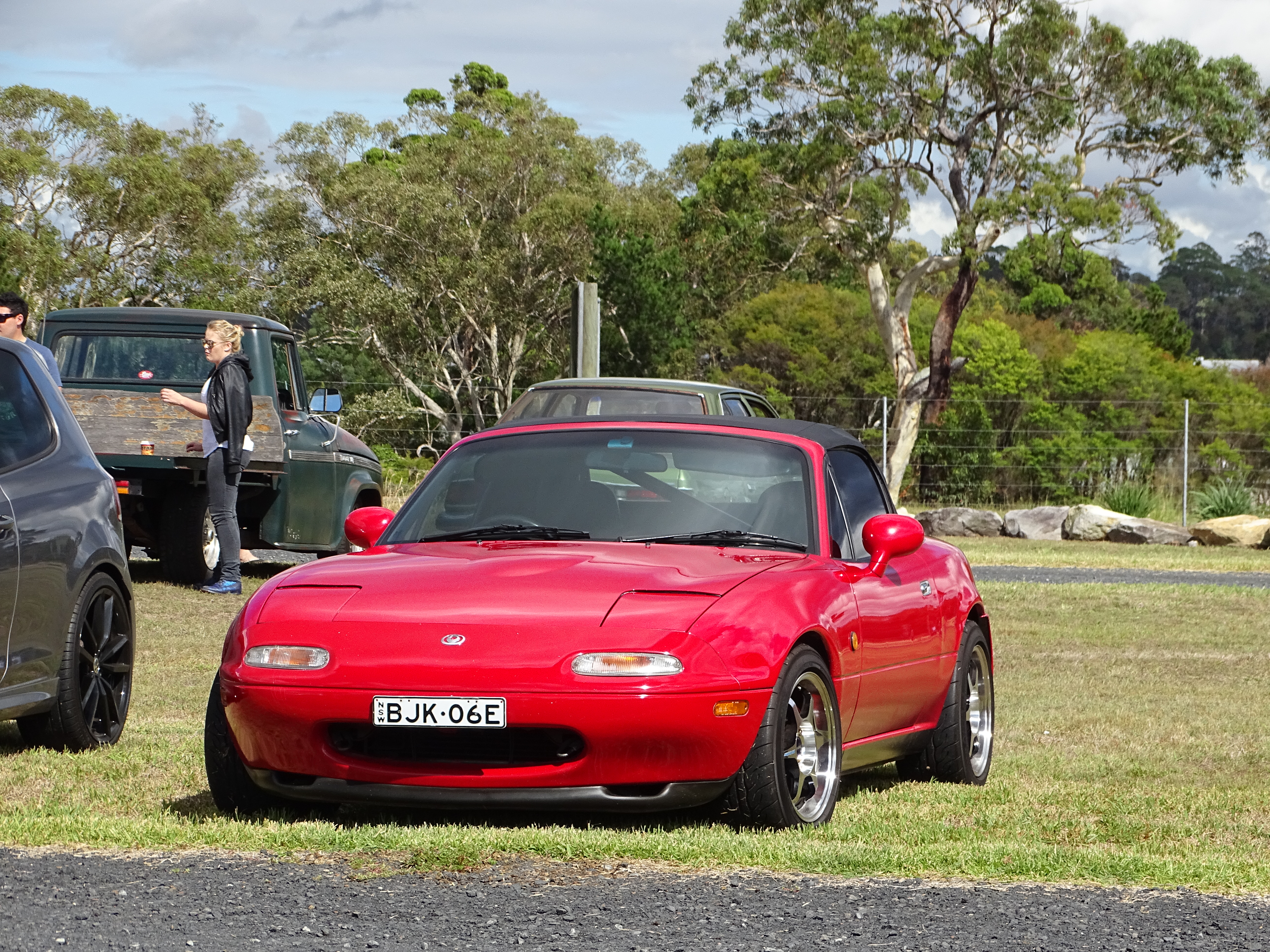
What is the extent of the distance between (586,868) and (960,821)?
6.27ft

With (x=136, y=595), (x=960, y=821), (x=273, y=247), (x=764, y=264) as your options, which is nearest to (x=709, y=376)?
(x=764, y=264)

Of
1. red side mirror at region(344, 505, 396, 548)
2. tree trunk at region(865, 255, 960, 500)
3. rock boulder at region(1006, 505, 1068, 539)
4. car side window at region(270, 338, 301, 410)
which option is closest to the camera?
red side mirror at region(344, 505, 396, 548)

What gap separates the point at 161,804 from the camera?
246 inches

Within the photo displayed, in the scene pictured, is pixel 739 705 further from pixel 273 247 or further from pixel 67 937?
pixel 273 247

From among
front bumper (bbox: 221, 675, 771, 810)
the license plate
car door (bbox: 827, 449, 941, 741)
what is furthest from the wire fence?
the license plate

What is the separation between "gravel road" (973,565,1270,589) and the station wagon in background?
577 cm

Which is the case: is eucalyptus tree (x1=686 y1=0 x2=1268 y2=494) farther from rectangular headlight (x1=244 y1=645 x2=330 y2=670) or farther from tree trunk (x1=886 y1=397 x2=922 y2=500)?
rectangular headlight (x1=244 y1=645 x2=330 y2=670)

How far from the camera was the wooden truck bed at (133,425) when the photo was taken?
45.5ft

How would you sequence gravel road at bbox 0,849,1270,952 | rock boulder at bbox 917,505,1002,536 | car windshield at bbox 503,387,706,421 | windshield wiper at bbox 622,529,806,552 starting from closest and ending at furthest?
gravel road at bbox 0,849,1270,952, windshield wiper at bbox 622,529,806,552, car windshield at bbox 503,387,706,421, rock boulder at bbox 917,505,1002,536

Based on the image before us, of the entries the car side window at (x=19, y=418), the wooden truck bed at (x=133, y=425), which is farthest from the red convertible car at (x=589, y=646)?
the wooden truck bed at (x=133, y=425)

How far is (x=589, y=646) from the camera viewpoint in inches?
210

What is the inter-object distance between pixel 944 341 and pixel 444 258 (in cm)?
1944

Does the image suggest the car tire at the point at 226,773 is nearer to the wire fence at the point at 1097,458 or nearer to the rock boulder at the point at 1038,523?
the wire fence at the point at 1097,458

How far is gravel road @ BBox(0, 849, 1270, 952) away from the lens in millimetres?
4121
